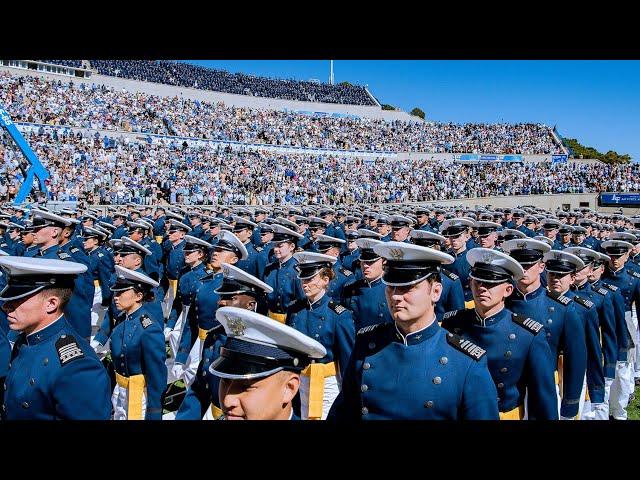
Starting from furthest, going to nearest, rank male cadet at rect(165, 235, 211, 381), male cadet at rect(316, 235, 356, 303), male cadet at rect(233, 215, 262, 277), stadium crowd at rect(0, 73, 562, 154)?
stadium crowd at rect(0, 73, 562, 154) < male cadet at rect(233, 215, 262, 277) < male cadet at rect(316, 235, 356, 303) < male cadet at rect(165, 235, 211, 381)

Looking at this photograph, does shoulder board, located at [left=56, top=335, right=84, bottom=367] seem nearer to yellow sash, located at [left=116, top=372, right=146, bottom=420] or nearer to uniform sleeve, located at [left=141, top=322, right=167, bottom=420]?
uniform sleeve, located at [left=141, top=322, right=167, bottom=420]

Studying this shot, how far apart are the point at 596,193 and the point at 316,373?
3798 cm

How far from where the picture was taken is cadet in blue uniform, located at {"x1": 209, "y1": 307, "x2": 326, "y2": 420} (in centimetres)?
214

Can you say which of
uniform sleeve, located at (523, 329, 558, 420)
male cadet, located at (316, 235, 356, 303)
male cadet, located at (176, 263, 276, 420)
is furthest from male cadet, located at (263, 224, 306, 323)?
uniform sleeve, located at (523, 329, 558, 420)

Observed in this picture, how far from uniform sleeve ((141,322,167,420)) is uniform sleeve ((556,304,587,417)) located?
2.89 m

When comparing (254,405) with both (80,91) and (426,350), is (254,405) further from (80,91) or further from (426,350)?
(80,91)

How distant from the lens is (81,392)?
2.86 metres

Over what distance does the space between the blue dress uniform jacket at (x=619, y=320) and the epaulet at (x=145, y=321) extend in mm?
4544

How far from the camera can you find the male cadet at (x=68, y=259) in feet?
22.5

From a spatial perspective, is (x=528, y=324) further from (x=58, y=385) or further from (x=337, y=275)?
(x=337, y=275)

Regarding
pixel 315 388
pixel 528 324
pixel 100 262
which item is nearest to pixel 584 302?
pixel 528 324

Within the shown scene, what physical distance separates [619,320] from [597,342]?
1.48 metres

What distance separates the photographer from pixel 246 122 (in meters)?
40.7

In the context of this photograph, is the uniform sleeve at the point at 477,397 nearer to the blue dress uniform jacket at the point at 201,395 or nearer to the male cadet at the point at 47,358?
the blue dress uniform jacket at the point at 201,395
